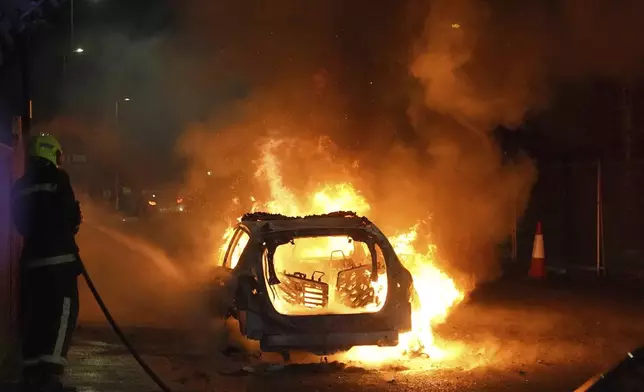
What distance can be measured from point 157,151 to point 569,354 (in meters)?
13.7

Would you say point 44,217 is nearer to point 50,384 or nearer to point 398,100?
point 50,384

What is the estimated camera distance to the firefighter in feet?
18.5

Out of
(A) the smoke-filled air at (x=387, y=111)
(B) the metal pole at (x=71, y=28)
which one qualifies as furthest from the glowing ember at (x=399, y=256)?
(B) the metal pole at (x=71, y=28)

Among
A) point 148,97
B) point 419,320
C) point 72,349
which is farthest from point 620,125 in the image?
point 72,349

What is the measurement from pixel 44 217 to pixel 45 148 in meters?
0.48

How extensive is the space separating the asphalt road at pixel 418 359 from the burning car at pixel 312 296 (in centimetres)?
32

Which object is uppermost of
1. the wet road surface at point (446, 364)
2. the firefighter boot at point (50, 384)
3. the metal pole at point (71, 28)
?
the metal pole at point (71, 28)

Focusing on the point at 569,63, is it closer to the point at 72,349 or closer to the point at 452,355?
the point at 452,355

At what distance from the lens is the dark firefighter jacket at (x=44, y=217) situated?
564 cm

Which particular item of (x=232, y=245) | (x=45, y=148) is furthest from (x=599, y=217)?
(x=45, y=148)

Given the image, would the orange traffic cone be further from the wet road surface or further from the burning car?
the burning car

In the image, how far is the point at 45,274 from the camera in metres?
5.62

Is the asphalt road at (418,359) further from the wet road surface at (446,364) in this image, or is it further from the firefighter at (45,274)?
the firefighter at (45,274)

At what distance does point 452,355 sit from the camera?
779cm
